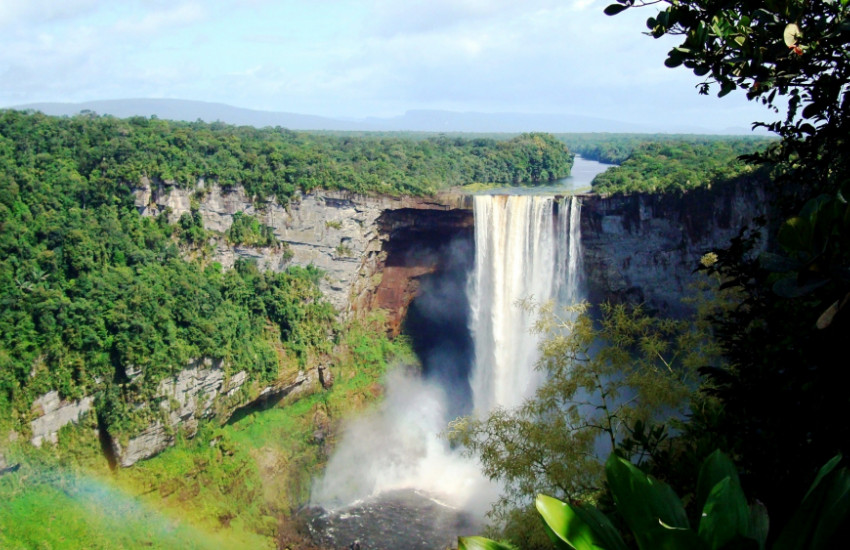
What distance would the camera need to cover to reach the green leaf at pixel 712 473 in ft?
8.36

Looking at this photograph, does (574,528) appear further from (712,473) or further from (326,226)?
(326,226)

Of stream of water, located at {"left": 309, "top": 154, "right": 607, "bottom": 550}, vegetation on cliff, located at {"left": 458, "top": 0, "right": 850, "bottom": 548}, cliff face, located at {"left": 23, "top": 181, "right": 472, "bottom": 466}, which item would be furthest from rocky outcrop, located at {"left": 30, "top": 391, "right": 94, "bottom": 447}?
vegetation on cliff, located at {"left": 458, "top": 0, "right": 850, "bottom": 548}

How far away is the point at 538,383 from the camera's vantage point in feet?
76.5

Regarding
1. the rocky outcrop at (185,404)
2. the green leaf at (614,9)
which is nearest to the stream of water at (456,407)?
the rocky outcrop at (185,404)

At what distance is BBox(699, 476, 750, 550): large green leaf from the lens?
2.25 metres

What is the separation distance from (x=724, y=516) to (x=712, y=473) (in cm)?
31

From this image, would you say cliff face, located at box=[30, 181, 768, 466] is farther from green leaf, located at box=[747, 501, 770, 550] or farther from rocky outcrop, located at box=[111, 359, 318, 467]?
green leaf, located at box=[747, 501, 770, 550]

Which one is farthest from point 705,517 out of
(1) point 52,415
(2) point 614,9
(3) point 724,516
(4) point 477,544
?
(1) point 52,415

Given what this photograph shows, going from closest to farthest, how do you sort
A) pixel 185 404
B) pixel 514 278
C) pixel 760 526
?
pixel 760 526
pixel 185 404
pixel 514 278

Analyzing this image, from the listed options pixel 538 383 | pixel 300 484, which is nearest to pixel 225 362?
pixel 300 484

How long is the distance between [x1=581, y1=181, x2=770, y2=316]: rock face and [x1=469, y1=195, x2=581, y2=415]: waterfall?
70 centimetres

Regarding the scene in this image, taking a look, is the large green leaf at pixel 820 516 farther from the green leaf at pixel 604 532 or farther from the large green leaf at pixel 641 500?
the green leaf at pixel 604 532

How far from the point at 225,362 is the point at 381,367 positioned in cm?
627

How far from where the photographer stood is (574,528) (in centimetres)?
246
